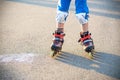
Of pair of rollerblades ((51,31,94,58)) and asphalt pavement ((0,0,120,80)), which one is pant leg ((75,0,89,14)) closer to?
pair of rollerblades ((51,31,94,58))

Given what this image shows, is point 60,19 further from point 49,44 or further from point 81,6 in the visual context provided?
point 49,44

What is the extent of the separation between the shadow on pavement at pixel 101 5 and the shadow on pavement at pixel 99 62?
5.33 ft

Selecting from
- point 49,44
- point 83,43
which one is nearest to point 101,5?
point 49,44

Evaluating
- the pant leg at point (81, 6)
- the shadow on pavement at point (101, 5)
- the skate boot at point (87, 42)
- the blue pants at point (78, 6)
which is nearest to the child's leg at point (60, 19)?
the blue pants at point (78, 6)

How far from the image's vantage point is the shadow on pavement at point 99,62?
3.42 meters

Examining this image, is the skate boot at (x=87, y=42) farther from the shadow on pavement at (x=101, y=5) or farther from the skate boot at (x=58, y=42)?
the shadow on pavement at (x=101, y=5)

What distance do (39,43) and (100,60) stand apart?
948 millimetres

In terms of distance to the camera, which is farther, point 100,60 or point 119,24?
point 119,24

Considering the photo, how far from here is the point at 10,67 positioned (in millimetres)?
3514

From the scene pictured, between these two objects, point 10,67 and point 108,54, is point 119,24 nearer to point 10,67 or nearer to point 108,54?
point 108,54

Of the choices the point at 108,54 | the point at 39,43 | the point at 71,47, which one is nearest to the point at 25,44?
the point at 39,43

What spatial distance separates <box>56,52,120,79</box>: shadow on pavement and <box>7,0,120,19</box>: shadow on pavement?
5.33 ft

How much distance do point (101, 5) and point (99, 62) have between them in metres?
2.42

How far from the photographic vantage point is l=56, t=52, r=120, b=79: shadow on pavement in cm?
342
